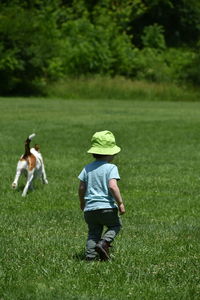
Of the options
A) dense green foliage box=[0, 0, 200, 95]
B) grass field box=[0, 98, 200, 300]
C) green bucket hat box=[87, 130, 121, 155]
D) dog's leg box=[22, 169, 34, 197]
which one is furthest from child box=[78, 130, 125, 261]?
dense green foliage box=[0, 0, 200, 95]

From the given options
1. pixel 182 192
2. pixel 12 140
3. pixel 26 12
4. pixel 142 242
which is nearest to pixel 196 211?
pixel 182 192

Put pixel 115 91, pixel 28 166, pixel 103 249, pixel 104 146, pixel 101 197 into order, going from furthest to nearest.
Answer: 1. pixel 115 91
2. pixel 28 166
3. pixel 104 146
4. pixel 101 197
5. pixel 103 249

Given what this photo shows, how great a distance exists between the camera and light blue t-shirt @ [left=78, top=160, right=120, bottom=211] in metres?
6.69

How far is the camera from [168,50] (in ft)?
219

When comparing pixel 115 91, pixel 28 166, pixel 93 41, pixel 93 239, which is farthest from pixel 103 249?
pixel 93 41

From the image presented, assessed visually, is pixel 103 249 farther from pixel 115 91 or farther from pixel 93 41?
pixel 93 41

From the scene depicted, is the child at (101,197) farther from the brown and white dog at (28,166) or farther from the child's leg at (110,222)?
the brown and white dog at (28,166)

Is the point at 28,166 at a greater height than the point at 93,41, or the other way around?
the point at 93,41

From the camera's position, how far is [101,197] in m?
6.70

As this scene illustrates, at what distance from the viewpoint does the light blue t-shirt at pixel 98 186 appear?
21.9ft

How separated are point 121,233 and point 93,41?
4868cm

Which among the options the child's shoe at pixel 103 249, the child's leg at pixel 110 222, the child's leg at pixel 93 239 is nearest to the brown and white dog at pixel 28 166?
the child's leg at pixel 93 239

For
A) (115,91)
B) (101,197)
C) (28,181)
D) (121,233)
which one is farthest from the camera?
(115,91)

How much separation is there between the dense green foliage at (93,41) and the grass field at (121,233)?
80.1 feet
